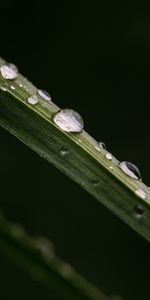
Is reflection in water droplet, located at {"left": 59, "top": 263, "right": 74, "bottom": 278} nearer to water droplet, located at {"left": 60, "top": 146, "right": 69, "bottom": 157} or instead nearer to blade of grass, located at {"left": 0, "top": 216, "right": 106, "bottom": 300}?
blade of grass, located at {"left": 0, "top": 216, "right": 106, "bottom": 300}

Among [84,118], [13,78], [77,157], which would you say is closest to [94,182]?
[77,157]

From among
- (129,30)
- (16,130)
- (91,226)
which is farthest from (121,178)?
(91,226)

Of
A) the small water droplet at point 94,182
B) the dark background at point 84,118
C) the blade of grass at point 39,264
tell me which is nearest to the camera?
the blade of grass at point 39,264

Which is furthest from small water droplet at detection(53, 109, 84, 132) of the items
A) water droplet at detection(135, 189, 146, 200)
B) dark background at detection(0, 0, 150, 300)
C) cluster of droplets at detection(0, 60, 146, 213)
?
dark background at detection(0, 0, 150, 300)

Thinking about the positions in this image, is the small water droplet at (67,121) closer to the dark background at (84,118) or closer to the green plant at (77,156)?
the green plant at (77,156)

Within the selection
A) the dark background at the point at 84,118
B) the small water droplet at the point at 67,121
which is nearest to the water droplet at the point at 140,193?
the small water droplet at the point at 67,121

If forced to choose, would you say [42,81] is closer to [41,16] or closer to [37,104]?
[41,16]

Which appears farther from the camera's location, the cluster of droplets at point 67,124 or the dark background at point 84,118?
the dark background at point 84,118

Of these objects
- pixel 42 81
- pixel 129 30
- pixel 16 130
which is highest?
pixel 129 30

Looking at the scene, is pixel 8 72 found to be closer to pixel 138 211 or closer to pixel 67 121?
pixel 67 121
